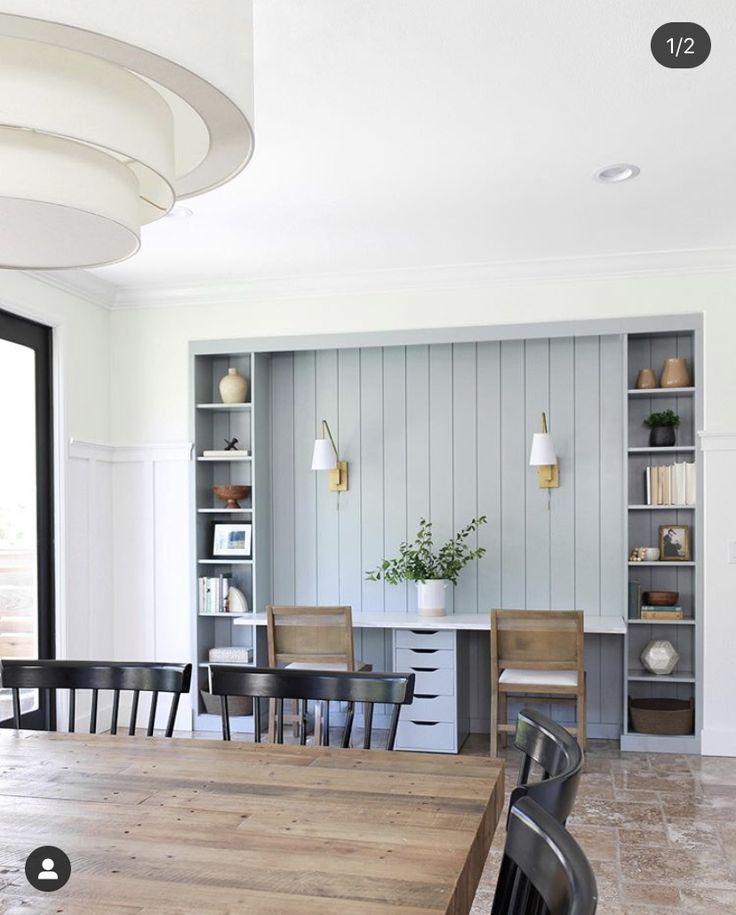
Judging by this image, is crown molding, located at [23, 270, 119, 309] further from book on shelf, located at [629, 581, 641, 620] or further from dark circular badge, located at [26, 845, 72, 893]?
dark circular badge, located at [26, 845, 72, 893]

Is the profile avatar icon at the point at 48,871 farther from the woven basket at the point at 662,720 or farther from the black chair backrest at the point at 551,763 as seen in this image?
the woven basket at the point at 662,720

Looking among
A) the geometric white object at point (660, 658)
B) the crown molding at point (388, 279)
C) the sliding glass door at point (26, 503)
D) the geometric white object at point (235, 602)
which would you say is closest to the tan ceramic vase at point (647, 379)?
the crown molding at point (388, 279)

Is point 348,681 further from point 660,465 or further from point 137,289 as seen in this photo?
point 137,289

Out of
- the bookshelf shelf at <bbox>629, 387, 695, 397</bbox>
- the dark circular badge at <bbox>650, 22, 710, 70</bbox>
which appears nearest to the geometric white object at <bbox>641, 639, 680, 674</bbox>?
the bookshelf shelf at <bbox>629, 387, 695, 397</bbox>

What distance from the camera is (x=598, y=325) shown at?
514 centimetres

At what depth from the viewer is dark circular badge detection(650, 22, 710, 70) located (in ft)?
8.77

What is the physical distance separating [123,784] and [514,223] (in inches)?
132

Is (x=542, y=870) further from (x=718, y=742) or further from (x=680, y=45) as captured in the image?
(x=718, y=742)

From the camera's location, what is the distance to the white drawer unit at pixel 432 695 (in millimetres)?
5027

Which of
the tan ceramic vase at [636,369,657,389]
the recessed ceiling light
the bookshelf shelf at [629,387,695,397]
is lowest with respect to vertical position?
the bookshelf shelf at [629,387,695,397]

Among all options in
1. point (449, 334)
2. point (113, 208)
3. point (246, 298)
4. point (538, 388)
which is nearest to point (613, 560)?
point (538, 388)

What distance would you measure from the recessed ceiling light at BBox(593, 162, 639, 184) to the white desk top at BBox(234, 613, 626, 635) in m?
2.24

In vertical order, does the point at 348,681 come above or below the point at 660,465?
below

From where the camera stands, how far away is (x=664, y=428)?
17.0 feet
